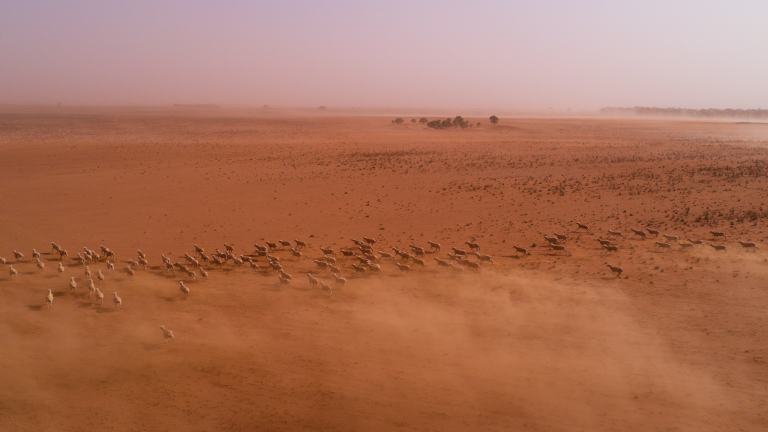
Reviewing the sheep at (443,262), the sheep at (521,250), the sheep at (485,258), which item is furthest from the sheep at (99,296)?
the sheep at (521,250)

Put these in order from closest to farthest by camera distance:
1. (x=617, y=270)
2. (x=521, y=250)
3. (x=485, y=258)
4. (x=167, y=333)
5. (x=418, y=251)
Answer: (x=167, y=333), (x=617, y=270), (x=485, y=258), (x=418, y=251), (x=521, y=250)

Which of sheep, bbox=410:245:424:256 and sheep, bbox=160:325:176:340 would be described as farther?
sheep, bbox=410:245:424:256

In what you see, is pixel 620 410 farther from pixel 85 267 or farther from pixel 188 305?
pixel 85 267

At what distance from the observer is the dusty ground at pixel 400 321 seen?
35.3 ft

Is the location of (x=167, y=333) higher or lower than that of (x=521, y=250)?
lower

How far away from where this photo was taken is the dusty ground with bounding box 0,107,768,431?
1076cm

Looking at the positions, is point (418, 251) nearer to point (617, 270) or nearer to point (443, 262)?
point (443, 262)

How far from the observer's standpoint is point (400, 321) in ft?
47.9

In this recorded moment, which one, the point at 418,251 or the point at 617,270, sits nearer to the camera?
the point at 617,270

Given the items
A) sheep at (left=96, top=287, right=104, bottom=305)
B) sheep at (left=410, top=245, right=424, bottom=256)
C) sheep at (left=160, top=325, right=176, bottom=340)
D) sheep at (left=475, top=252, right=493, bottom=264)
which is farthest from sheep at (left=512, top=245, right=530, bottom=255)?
sheep at (left=96, top=287, right=104, bottom=305)

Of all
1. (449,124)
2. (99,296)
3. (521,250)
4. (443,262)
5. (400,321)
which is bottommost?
(400,321)

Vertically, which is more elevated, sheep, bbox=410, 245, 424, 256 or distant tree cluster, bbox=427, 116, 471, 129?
distant tree cluster, bbox=427, 116, 471, 129

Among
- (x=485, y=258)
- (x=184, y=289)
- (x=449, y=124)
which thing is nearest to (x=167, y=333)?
(x=184, y=289)

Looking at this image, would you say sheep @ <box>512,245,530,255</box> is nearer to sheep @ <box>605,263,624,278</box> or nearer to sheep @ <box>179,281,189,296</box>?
sheep @ <box>605,263,624,278</box>
